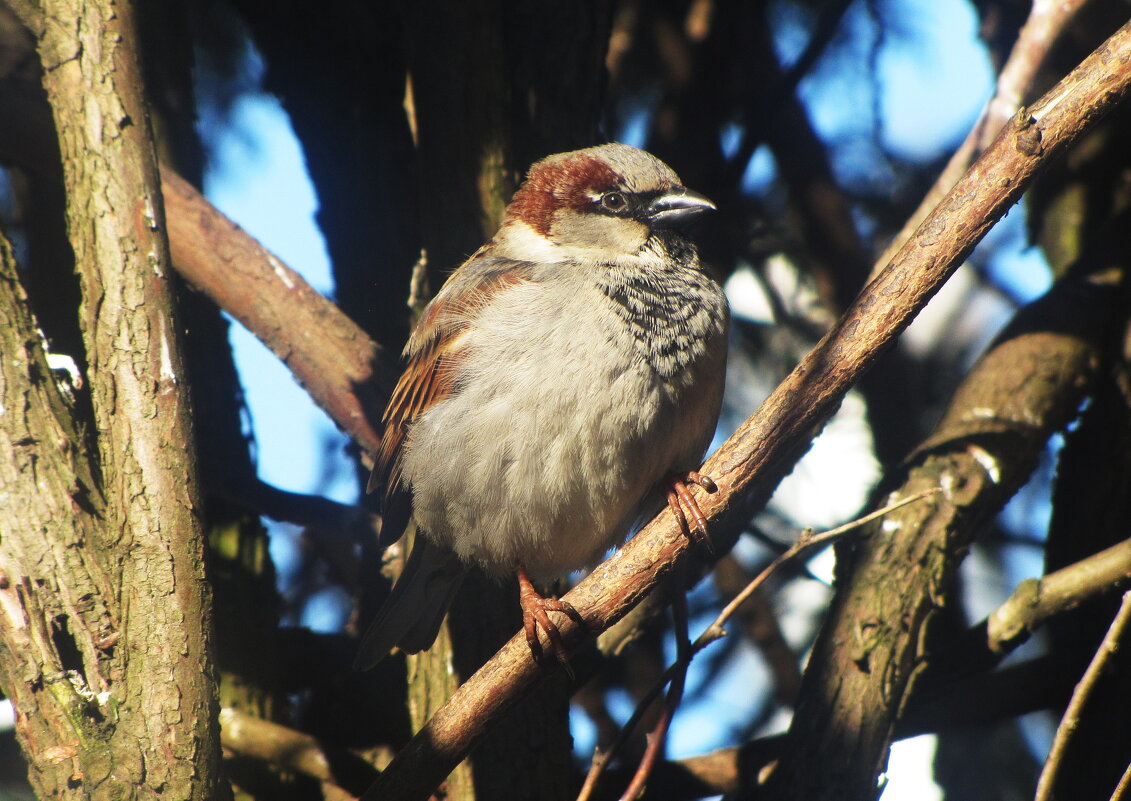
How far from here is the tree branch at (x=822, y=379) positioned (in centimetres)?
164

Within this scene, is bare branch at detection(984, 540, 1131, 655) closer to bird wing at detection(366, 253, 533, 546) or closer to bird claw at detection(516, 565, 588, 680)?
bird claw at detection(516, 565, 588, 680)

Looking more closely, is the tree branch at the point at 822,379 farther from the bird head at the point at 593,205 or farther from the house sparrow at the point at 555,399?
the bird head at the point at 593,205

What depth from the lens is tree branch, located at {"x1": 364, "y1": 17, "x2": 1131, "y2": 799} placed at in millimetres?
1638

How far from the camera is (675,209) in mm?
2676

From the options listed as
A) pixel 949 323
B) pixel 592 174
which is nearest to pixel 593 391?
pixel 592 174

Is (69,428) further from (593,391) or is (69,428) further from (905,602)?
(905,602)

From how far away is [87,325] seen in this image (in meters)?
1.93

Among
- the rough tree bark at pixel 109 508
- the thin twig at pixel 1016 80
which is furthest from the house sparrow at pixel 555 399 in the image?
the thin twig at pixel 1016 80

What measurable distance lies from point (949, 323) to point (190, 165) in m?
2.93

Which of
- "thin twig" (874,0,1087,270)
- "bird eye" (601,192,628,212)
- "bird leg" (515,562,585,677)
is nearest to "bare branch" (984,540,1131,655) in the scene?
"thin twig" (874,0,1087,270)

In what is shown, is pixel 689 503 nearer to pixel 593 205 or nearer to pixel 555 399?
pixel 555 399

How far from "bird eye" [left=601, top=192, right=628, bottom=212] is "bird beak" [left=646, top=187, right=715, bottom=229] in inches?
3.1

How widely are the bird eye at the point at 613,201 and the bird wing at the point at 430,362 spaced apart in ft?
1.09

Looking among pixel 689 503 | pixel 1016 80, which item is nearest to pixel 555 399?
pixel 689 503
